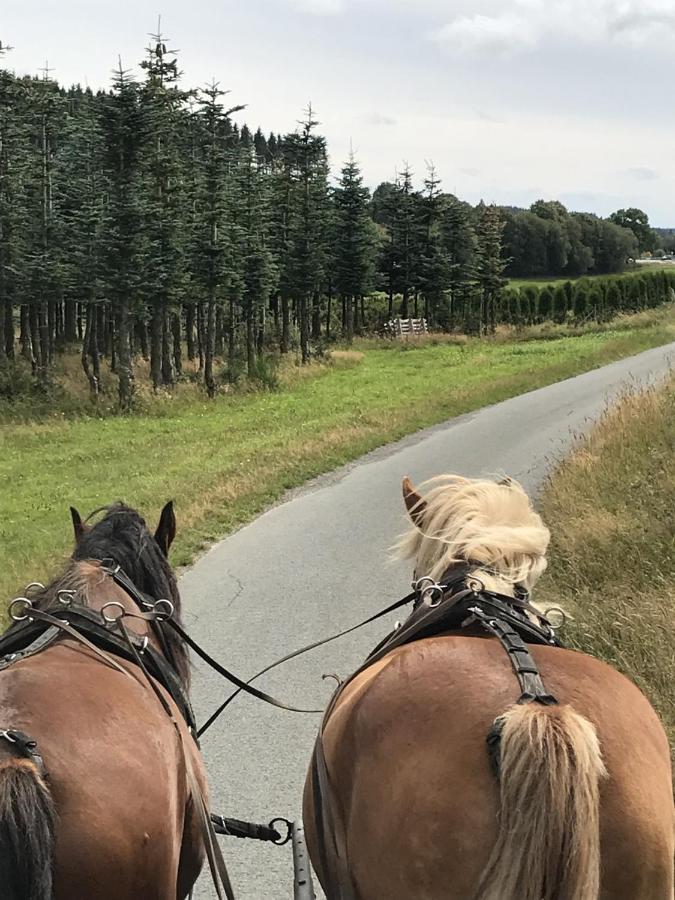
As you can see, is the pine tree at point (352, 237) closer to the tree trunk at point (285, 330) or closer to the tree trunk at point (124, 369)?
the tree trunk at point (285, 330)

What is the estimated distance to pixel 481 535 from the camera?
2.91 m

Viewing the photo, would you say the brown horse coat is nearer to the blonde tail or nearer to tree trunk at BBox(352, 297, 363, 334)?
the blonde tail

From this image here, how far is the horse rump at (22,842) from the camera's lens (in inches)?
74.2

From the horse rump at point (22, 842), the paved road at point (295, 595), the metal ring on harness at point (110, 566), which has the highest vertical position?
the metal ring on harness at point (110, 566)

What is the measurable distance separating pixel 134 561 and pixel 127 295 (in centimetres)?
2238

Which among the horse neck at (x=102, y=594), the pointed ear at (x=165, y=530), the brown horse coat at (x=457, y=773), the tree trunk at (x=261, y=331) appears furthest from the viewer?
the tree trunk at (x=261, y=331)

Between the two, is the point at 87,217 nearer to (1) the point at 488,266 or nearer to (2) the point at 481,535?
(2) the point at 481,535

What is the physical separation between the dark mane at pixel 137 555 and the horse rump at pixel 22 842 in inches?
53.8

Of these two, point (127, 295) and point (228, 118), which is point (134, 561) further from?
point (228, 118)

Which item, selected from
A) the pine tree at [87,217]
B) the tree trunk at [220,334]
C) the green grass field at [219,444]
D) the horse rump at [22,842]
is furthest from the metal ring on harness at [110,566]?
the tree trunk at [220,334]

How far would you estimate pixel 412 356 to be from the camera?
117ft

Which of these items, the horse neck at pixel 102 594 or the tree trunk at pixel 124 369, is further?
the tree trunk at pixel 124 369

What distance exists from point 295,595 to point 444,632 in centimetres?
482

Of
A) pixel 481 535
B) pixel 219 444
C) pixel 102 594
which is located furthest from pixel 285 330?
pixel 481 535
